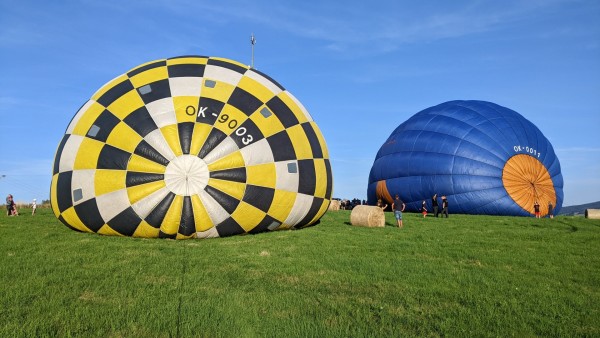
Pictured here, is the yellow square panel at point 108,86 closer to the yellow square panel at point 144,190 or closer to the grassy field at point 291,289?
the yellow square panel at point 144,190

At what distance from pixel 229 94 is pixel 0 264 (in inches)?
229

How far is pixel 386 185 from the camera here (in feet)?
85.3

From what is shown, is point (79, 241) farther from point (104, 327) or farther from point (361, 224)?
point (361, 224)

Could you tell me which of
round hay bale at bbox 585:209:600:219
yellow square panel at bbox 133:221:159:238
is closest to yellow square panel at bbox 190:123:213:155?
yellow square panel at bbox 133:221:159:238

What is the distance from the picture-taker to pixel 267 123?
10.8m

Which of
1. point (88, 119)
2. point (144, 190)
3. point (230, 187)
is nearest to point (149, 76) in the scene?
point (88, 119)

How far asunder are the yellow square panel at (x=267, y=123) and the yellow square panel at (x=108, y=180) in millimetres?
3151

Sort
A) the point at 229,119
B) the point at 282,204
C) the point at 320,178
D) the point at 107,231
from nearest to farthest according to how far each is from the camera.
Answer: the point at 107,231, the point at 229,119, the point at 282,204, the point at 320,178

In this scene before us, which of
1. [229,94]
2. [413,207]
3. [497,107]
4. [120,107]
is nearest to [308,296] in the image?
[229,94]

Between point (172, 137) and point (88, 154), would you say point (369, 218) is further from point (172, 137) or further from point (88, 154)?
point (88, 154)

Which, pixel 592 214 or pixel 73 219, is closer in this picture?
pixel 73 219

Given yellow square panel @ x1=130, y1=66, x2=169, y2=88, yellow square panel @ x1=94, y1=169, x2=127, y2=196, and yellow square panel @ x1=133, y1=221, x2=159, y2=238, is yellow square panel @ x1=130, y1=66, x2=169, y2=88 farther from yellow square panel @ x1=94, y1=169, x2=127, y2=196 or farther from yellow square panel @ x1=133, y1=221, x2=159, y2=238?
yellow square panel @ x1=133, y1=221, x2=159, y2=238

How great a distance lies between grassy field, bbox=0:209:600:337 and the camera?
4090mm

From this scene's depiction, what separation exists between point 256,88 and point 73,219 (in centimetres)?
536
